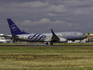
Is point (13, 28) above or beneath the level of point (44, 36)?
above

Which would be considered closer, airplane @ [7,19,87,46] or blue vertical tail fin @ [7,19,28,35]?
airplane @ [7,19,87,46]

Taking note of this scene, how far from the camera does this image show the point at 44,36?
62969 millimetres

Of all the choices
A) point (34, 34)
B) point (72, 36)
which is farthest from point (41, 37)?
point (72, 36)

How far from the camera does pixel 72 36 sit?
61312 mm

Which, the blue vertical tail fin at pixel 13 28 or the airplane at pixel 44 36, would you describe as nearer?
the airplane at pixel 44 36

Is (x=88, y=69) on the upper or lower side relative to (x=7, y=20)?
lower

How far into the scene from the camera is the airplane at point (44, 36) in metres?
61.3

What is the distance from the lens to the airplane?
201 feet

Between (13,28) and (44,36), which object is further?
(13,28)

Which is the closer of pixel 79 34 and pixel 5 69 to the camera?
pixel 5 69

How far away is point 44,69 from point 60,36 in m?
46.9

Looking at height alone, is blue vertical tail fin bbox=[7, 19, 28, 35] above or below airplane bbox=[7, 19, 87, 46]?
above

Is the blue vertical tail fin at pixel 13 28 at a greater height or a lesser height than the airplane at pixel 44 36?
greater

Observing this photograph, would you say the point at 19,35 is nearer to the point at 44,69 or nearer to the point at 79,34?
the point at 79,34
